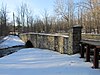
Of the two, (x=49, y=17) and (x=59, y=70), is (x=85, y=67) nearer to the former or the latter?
(x=59, y=70)

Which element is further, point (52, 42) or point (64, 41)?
point (52, 42)

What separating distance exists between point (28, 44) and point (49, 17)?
1742 inches

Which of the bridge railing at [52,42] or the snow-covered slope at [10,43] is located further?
the snow-covered slope at [10,43]

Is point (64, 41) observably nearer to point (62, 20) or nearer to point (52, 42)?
point (52, 42)

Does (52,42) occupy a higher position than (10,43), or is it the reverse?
(52,42)

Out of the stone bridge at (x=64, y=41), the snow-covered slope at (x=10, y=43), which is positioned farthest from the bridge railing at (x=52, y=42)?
the snow-covered slope at (x=10, y=43)

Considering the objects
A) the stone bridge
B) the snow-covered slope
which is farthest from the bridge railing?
the snow-covered slope

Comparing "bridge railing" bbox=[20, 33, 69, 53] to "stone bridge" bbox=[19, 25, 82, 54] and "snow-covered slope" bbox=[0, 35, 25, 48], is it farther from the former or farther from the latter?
"snow-covered slope" bbox=[0, 35, 25, 48]

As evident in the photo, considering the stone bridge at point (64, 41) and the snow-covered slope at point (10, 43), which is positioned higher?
the stone bridge at point (64, 41)

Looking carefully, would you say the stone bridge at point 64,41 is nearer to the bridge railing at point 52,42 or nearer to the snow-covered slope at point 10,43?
the bridge railing at point 52,42

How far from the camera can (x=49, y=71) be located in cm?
916

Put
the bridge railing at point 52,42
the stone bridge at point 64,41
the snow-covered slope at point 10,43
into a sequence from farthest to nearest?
the snow-covered slope at point 10,43
the bridge railing at point 52,42
the stone bridge at point 64,41

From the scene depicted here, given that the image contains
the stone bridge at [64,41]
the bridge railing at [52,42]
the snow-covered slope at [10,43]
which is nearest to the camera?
the stone bridge at [64,41]

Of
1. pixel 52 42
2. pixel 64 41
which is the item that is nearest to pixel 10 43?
pixel 52 42
